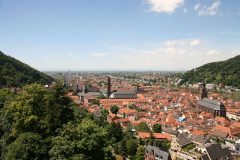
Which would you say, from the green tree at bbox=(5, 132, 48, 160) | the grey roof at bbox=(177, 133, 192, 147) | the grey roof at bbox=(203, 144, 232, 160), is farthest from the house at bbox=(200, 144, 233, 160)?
the green tree at bbox=(5, 132, 48, 160)

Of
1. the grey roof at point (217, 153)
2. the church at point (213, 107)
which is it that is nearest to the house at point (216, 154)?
the grey roof at point (217, 153)

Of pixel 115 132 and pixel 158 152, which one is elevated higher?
pixel 115 132

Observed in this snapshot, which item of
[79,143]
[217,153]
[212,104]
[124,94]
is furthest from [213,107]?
[79,143]

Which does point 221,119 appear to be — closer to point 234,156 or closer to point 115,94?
point 234,156

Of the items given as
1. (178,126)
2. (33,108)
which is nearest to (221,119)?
(178,126)

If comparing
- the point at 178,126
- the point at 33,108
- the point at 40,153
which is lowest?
the point at 178,126

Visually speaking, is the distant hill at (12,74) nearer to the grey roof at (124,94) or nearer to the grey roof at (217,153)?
the grey roof at (124,94)

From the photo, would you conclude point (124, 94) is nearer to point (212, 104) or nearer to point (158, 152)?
point (212, 104)
